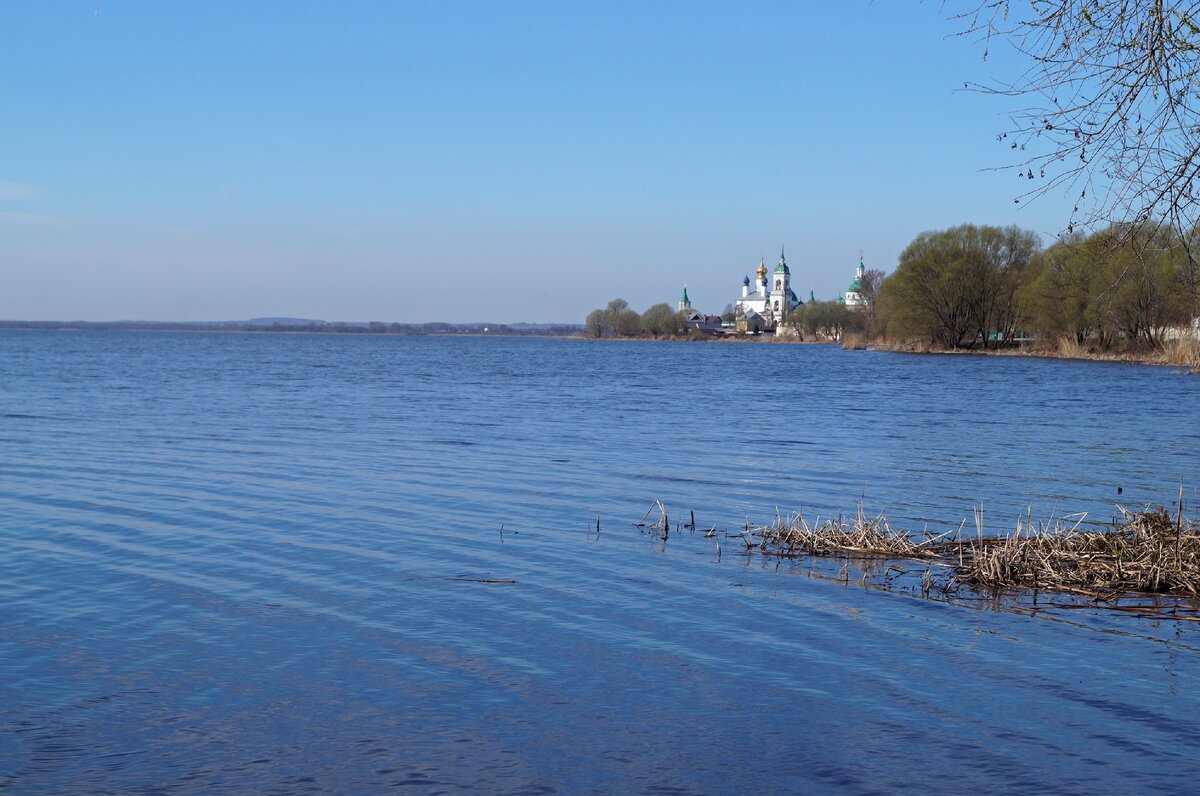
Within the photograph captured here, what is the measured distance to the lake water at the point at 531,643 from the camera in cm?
614

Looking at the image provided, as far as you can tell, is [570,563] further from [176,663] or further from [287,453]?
[287,453]

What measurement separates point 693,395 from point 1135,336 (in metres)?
49.9

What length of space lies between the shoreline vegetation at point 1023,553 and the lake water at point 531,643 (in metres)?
0.49

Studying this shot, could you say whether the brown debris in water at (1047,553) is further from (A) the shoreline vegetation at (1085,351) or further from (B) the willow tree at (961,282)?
(B) the willow tree at (961,282)

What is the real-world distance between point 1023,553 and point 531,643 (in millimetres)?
5046

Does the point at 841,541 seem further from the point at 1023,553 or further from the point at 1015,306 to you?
the point at 1015,306

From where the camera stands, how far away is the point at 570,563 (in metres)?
11.2

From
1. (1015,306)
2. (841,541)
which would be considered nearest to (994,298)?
(1015,306)

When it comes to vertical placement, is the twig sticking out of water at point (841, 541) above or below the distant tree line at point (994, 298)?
below

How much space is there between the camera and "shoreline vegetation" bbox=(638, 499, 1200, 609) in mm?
9836

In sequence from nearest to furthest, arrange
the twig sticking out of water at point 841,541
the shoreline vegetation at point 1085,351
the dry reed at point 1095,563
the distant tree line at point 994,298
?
the dry reed at point 1095,563 → the twig sticking out of water at point 841,541 → the shoreline vegetation at point 1085,351 → the distant tree line at point 994,298

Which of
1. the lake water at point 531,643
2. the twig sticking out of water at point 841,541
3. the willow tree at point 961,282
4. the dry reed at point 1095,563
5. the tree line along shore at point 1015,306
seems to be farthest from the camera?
the willow tree at point 961,282

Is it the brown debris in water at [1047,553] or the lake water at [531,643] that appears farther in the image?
the brown debris in water at [1047,553]

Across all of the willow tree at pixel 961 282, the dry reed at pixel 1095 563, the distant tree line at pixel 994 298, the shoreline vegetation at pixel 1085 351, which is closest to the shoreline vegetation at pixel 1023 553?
the dry reed at pixel 1095 563
